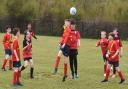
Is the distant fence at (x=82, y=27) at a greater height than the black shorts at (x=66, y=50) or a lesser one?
lesser

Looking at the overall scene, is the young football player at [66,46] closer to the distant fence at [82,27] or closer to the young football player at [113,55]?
the young football player at [113,55]

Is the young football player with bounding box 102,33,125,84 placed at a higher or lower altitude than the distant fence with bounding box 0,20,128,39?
higher

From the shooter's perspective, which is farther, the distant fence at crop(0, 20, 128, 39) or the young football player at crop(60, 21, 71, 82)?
the distant fence at crop(0, 20, 128, 39)

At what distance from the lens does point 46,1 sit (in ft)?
225

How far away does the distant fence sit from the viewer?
5738cm

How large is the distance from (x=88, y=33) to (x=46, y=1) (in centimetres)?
1261

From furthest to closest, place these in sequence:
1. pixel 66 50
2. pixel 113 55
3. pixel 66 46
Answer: pixel 66 46 < pixel 66 50 < pixel 113 55

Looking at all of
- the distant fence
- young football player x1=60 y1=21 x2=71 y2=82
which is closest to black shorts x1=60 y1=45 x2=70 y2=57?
young football player x1=60 y1=21 x2=71 y2=82

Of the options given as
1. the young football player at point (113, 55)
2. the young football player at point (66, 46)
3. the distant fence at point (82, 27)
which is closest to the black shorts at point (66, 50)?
the young football player at point (66, 46)

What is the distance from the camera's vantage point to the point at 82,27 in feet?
197

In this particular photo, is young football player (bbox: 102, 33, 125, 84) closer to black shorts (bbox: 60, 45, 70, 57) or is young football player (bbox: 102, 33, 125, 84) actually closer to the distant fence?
black shorts (bbox: 60, 45, 70, 57)

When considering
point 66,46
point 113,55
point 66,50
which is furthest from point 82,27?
point 113,55

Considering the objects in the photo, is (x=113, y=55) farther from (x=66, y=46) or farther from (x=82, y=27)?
(x=82, y=27)

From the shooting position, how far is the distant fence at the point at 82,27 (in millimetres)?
57375
